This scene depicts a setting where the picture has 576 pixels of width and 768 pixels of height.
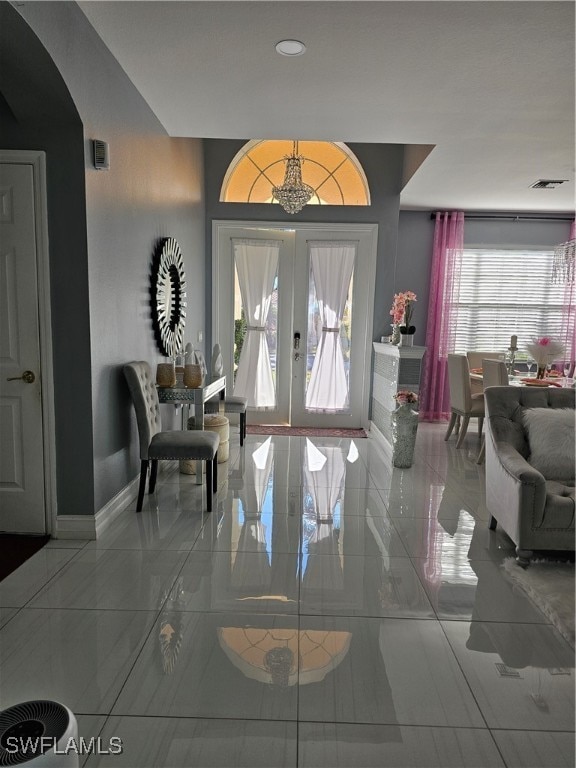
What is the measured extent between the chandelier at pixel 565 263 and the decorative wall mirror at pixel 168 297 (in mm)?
4420

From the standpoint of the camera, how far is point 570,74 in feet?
10.4

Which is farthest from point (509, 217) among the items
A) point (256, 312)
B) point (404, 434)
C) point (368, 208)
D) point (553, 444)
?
point (553, 444)

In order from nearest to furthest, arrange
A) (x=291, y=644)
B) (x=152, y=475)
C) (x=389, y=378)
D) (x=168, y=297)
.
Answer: (x=291, y=644)
(x=152, y=475)
(x=168, y=297)
(x=389, y=378)

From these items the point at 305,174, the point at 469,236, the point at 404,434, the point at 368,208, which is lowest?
the point at 404,434

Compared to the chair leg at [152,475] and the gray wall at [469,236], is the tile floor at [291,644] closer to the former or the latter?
the chair leg at [152,475]

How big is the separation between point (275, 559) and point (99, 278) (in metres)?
1.94

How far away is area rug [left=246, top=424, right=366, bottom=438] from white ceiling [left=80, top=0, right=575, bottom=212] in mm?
3145

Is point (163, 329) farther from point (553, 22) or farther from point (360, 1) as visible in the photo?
point (553, 22)

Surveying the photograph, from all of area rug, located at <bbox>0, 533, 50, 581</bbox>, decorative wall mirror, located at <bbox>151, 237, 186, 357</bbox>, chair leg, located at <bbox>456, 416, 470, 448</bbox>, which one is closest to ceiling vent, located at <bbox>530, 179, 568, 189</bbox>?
chair leg, located at <bbox>456, 416, 470, 448</bbox>

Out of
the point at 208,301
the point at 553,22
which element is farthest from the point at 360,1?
the point at 208,301

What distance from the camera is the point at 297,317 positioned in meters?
6.54

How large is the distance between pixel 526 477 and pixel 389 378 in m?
2.85

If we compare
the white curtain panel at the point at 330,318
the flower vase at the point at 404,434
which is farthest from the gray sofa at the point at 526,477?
the white curtain panel at the point at 330,318

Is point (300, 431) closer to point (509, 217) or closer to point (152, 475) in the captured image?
point (152, 475)
